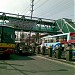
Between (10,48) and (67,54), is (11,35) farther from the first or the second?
(67,54)

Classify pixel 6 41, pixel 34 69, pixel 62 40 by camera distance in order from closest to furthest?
1. pixel 34 69
2. pixel 6 41
3. pixel 62 40

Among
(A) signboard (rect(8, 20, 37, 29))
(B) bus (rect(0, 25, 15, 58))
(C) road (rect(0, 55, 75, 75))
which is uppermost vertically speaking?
(A) signboard (rect(8, 20, 37, 29))

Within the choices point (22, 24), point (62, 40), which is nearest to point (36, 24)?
point (22, 24)

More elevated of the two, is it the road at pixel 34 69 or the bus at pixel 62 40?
the bus at pixel 62 40

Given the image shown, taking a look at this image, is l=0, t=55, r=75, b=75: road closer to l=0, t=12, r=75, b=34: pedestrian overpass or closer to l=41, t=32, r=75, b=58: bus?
l=41, t=32, r=75, b=58: bus

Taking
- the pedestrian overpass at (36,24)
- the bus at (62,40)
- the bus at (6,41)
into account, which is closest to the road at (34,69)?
the bus at (6,41)

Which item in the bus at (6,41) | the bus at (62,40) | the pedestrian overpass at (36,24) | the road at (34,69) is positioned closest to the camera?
the road at (34,69)

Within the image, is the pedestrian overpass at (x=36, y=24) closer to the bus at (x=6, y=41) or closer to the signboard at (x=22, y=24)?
the signboard at (x=22, y=24)

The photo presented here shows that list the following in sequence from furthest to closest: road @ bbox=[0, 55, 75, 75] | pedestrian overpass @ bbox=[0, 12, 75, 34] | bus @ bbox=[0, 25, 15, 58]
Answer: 1. pedestrian overpass @ bbox=[0, 12, 75, 34]
2. bus @ bbox=[0, 25, 15, 58]
3. road @ bbox=[0, 55, 75, 75]

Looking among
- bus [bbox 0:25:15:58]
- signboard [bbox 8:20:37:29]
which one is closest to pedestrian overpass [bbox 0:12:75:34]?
signboard [bbox 8:20:37:29]

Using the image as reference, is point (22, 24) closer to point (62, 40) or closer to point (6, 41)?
point (62, 40)

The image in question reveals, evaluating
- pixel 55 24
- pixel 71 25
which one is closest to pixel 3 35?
pixel 71 25

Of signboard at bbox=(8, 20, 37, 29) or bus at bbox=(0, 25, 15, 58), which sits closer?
bus at bbox=(0, 25, 15, 58)

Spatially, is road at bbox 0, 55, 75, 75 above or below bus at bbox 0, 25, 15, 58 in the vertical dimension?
below
